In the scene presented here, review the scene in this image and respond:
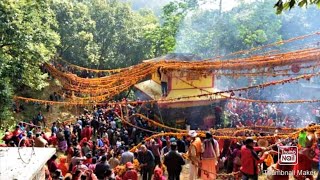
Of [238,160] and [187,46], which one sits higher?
[187,46]

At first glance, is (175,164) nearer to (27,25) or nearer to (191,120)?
(27,25)

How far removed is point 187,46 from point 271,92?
830cm

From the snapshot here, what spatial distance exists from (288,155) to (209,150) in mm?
2062

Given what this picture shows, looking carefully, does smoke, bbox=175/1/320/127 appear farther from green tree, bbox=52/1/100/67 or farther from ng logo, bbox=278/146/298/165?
ng logo, bbox=278/146/298/165

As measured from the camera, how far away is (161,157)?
12.2 m

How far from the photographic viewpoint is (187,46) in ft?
110

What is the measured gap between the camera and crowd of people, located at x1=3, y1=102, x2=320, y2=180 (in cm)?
830

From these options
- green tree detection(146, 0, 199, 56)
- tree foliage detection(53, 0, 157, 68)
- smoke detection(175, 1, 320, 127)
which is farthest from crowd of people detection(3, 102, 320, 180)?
smoke detection(175, 1, 320, 127)

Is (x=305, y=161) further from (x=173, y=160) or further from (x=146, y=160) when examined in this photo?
(x=146, y=160)

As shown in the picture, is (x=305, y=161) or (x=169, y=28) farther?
(x=169, y=28)

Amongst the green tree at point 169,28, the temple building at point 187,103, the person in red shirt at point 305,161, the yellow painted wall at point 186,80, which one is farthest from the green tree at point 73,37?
the person in red shirt at point 305,161

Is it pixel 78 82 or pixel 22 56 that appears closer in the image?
pixel 22 56

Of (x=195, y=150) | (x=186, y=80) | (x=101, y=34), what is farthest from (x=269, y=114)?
(x=101, y=34)

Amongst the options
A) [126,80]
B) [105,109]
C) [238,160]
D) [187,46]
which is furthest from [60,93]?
[238,160]
